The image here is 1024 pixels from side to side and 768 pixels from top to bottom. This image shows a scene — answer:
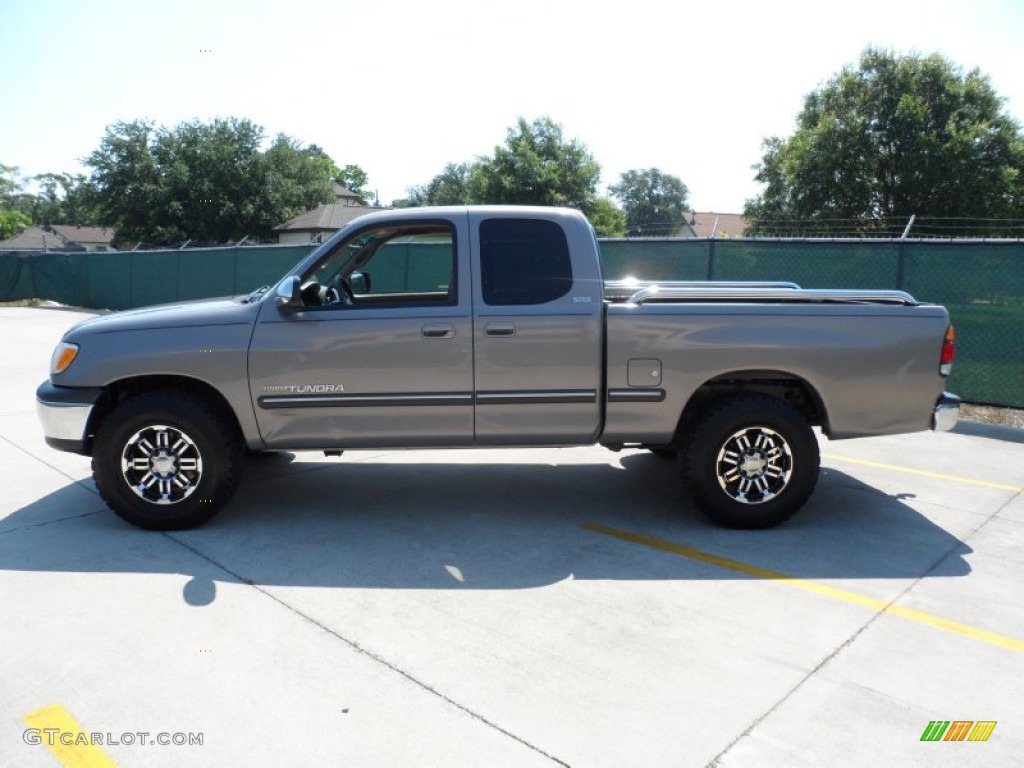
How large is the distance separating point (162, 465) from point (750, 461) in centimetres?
365

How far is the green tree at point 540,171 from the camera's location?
47.7 meters

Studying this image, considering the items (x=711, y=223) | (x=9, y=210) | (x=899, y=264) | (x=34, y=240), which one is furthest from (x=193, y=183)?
(x=9, y=210)

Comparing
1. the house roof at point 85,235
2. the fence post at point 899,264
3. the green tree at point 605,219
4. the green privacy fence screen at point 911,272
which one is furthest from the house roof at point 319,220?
the house roof at point 85,235

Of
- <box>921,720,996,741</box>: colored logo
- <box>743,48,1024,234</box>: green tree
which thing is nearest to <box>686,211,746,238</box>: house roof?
<box>743,48,1024,234</box>: green tree

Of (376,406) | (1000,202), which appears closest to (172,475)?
(376,406)

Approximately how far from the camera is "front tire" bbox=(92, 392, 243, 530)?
4.98 m

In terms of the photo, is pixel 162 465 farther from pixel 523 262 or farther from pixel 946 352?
pixel 946 352

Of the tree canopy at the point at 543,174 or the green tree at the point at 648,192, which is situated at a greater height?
the green tree at the point at 648,192

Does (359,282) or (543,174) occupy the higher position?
A: (543,174)

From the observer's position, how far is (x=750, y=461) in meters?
5.12

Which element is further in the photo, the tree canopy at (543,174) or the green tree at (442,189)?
the green tree at (442,189)

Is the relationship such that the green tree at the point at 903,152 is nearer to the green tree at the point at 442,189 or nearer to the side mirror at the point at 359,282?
the side mirror at the point at 359,282

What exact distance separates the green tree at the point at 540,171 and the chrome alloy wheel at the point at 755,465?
43673 mm

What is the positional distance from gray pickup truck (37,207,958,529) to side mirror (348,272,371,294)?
0.43 metres
